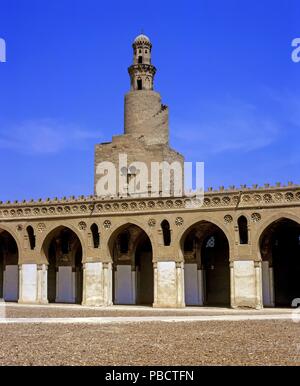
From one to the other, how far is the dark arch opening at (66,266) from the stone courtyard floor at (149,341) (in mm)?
13726

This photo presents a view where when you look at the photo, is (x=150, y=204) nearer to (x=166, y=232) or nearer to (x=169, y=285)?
(x=166, y=232)

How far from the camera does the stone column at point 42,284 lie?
33.2 m

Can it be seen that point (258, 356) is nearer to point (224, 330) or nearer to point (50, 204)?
point (224, 330)

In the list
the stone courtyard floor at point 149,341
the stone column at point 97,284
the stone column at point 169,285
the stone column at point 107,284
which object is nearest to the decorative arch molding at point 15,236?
the stone column at point 97,284

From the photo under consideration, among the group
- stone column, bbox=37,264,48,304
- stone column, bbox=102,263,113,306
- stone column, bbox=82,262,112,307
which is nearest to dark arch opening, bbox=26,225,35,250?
stone column, bbox=37,264,48,304

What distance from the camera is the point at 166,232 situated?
31.2 meters

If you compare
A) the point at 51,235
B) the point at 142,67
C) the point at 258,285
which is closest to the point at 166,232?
the point at 258,285

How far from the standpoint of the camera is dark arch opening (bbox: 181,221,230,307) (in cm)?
3278

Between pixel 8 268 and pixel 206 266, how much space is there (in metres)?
12.6

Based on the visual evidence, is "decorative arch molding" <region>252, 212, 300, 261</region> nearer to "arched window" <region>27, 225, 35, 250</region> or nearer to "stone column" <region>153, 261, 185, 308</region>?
"stone column" <region>153, 261, 185, 308</region>

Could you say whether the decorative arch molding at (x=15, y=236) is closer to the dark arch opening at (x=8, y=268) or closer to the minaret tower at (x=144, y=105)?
the dark arch opening at (x=8, y=268)

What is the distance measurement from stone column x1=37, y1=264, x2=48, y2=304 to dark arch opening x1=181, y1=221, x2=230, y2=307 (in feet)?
26.6

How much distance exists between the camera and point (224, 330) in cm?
1750
